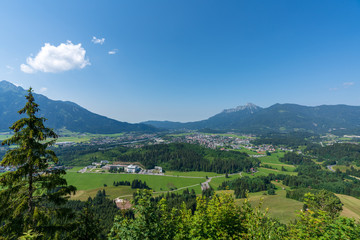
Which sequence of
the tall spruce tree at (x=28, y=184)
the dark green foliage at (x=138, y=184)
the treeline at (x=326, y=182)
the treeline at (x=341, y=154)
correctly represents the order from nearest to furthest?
1. the tall spruce tree at (x=28, y=184)
2. the treeline at (x=326, y=182)
3. the dark green foliage at (x=138, y=184)
4. the treeline at (x=341, y=154)

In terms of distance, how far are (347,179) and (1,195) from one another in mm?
177769

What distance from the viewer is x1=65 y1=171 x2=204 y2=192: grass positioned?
105 m

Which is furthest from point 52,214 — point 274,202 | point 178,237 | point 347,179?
point 347,179

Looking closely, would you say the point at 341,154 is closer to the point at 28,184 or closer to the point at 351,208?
the point at 351,208

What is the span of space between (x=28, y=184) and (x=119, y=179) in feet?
398

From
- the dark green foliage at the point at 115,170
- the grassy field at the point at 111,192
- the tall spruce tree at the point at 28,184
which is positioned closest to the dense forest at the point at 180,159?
the dark green foliage at the point at 115,170

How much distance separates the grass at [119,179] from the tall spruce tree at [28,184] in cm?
9886

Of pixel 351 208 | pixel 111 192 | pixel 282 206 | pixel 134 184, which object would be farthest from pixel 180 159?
pixel 351 208

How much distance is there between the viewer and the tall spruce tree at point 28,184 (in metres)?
9.73

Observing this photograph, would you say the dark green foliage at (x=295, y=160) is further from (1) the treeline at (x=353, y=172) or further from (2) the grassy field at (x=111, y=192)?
(2) the grassy field at (x=111, y=192)

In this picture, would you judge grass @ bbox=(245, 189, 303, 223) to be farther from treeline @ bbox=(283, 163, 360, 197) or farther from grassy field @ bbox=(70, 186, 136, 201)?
grassy field @ bbox=(70, 186, 136, 201)

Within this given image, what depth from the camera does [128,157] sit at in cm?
17850

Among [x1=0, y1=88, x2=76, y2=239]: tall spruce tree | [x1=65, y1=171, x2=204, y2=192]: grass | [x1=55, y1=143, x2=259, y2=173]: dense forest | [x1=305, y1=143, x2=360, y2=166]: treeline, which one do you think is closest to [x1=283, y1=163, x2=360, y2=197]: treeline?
[x1=55, y1=143, x2=259, y2=173]: dense forest

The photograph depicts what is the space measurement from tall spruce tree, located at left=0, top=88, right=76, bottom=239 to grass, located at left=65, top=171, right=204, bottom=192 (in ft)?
324
